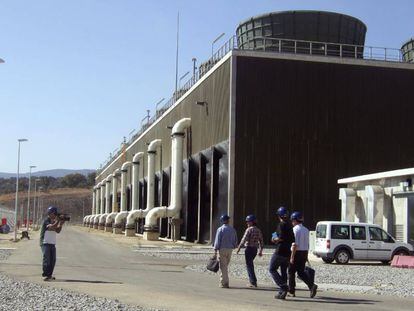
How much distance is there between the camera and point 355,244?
84.1 feet

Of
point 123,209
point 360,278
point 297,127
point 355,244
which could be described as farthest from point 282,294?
point 123,209

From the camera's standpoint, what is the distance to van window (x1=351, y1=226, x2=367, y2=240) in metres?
25.6

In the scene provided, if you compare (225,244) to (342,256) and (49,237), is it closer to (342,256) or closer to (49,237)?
(49,237)

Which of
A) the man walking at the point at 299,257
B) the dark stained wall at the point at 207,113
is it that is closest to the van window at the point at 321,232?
the man walking at the point at 299,257

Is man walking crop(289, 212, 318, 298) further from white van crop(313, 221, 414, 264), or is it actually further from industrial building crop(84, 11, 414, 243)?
industrial building crop(84, 11, 414, 243)

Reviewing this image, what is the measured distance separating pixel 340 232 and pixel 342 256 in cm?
97

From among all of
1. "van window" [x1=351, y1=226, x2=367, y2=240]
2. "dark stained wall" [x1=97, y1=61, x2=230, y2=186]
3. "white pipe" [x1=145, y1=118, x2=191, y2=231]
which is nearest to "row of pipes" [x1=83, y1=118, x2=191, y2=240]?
"white pipe" [x1=145, y1=118, x2=191, y2=231]

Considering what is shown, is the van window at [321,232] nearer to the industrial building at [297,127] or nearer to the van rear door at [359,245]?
the van rear door at [359,245]

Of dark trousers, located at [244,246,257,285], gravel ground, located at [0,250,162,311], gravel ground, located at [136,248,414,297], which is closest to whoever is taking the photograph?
gravel ground, located at [0,250,162,311]

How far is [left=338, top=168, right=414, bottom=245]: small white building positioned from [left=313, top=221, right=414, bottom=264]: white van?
5.49 ft

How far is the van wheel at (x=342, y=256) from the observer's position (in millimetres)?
25391

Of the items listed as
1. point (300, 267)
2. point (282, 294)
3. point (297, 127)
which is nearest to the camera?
point (282, 294)

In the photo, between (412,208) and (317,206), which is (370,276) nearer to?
(412,208)

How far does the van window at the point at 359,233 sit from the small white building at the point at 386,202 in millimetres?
2489
